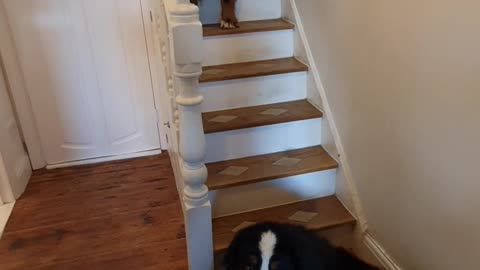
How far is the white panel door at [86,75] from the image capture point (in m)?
2.74

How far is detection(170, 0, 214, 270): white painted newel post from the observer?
63.0 inches

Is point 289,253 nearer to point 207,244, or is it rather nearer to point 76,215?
point 207,244

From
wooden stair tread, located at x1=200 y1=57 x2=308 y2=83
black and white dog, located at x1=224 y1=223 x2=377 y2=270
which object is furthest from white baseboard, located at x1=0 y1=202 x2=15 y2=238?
black and white dog, located at x1=224 y1=223 x2=377 y2=270

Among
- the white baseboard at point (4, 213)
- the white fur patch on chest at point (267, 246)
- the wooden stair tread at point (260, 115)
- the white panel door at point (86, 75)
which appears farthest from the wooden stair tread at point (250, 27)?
the white baseboard at point (4, 213)

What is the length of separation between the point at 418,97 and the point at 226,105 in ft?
3.65

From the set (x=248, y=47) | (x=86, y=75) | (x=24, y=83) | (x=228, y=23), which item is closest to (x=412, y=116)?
(x=248, y=47)

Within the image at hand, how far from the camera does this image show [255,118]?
2.35 metres

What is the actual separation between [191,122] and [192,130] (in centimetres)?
3

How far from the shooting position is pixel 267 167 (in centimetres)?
227

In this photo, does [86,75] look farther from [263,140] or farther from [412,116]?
[412,116]

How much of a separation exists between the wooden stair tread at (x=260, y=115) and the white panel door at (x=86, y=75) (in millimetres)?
834

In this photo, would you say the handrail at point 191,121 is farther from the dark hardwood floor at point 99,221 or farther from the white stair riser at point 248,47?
the white stair riser at point 248,47

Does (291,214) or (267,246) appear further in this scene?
(291,214)

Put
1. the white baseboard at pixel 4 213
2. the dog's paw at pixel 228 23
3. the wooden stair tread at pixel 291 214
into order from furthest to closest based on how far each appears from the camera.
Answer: the dog's paw at pixel 228 23, the white baseboard at pixel 4 213, the wooden stair tread at pixel 291 214
